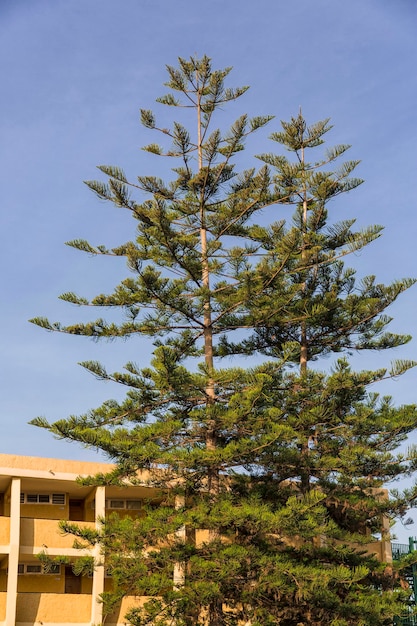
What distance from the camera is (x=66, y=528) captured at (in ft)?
59.8

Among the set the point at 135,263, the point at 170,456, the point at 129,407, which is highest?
the point at 135,263

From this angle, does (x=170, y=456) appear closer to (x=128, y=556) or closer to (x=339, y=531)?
(x=128, y=556)

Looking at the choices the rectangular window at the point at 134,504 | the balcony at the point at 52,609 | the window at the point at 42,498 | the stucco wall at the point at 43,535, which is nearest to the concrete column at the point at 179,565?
the rectangular window at the point at 134,504

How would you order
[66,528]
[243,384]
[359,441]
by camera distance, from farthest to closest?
[359,441] → [243,384] → [66,528]

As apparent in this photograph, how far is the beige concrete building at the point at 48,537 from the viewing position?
19109 millimetres

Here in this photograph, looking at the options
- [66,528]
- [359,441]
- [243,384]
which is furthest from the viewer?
[359,441]

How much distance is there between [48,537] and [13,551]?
0.88 m

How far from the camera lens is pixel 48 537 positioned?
1964 cm

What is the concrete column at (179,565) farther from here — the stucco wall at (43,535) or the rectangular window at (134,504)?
the stucco wall at (43,535)

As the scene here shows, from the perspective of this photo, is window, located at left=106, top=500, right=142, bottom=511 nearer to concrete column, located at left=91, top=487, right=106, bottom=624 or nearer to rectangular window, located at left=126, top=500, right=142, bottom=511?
rectangular window, located at left=126, top=500, right=142, bottom=511

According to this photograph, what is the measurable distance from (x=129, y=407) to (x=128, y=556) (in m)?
3.12

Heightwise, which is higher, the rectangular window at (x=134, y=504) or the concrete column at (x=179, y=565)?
the rectangular window at (x=134, y=504)

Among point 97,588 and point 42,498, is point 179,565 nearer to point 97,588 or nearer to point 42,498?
point 97,588

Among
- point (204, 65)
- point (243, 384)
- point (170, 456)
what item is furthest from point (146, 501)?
point (204, 65)
